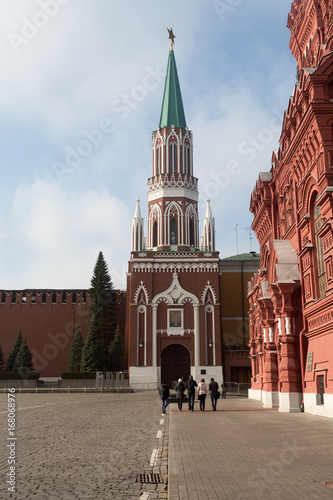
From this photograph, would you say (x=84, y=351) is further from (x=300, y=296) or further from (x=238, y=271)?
(x=300, y=296)

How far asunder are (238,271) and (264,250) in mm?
33516

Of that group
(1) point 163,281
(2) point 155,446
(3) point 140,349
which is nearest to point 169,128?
(1) point 163,281

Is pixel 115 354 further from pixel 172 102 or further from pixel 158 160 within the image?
pixel 172 102

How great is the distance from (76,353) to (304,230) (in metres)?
44.6

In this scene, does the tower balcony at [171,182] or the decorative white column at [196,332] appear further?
the tower balcony at [171,182]

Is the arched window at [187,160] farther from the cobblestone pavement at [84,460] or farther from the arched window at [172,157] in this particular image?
the cobblestone pavement at [84,460]

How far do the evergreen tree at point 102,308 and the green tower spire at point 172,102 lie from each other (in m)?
20.9

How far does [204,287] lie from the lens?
2094 inches

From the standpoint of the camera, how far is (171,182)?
192ft

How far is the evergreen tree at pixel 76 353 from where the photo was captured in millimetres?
59781

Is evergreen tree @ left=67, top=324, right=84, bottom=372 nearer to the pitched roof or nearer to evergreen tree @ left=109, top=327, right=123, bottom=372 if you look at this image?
evergreen tree @ left=109, top=327, right=123, bottom=372

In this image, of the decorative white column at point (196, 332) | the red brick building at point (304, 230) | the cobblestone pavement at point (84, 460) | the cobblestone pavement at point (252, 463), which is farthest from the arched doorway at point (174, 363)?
the cobblestone pavement at point (252, 463)

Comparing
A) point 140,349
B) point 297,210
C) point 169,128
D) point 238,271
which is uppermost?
point 169,128

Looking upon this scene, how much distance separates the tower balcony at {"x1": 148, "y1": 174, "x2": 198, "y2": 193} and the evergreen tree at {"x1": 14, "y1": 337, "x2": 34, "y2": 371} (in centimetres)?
2364
